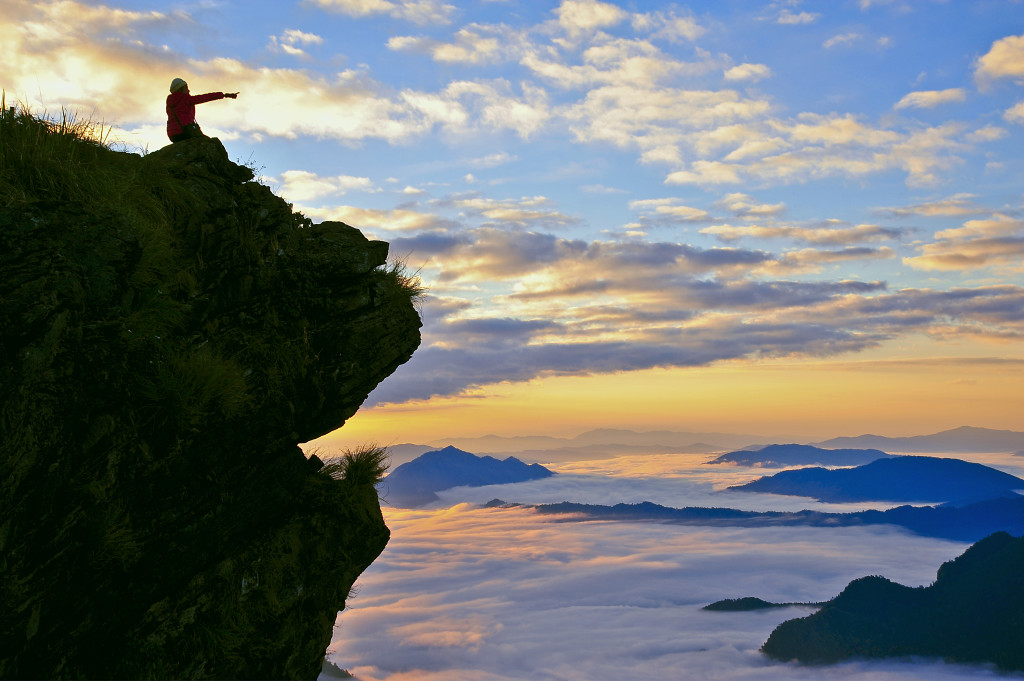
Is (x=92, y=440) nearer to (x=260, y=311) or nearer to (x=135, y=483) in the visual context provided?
(x=135, y=483)

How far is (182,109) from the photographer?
44.5 ft

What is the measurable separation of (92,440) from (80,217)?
10.2 ft

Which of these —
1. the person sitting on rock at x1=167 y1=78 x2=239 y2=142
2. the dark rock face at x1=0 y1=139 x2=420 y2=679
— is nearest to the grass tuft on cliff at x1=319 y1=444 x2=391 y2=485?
the dark rock face at x1=0 y1=139 x2=420 y2=679

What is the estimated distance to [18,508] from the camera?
7.57 m

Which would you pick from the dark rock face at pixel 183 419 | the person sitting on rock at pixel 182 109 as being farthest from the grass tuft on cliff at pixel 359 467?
the person sitting on rock at pixel 182 109

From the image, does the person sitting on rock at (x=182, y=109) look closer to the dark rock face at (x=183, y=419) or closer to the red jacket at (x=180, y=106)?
the red jacket at (x=180, y=106)

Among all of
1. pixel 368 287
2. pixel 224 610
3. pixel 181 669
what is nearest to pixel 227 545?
pixel 224 610

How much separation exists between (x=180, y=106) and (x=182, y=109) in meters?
0.07

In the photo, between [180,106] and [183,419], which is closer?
[183,419]

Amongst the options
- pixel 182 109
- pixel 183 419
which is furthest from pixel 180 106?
pixel 183 419

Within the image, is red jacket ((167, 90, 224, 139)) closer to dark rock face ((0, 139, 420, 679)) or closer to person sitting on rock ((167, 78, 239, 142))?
person sitting on rock ((167, 78, 239, 142))

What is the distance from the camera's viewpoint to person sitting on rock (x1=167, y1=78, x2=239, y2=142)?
530 inches

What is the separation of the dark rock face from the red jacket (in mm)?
1783

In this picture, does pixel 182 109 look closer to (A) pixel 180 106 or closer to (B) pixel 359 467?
(A) pixel 180 106
